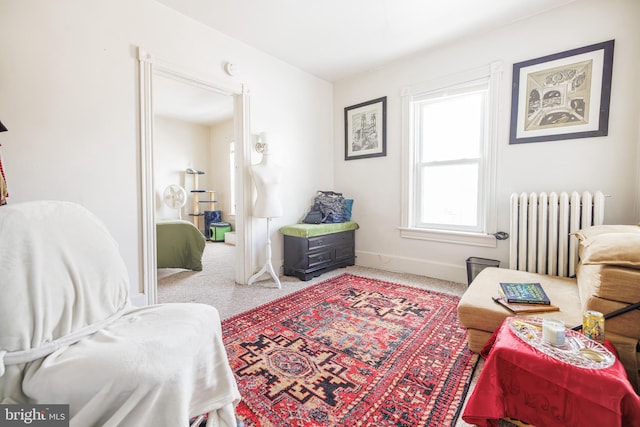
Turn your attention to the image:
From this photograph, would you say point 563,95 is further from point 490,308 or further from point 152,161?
point 152,161

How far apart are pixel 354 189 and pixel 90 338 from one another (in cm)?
329

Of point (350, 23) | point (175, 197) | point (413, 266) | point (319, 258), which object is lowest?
point (413, 266)

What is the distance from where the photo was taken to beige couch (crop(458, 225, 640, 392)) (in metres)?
1.22

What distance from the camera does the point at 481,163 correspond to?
2.89 metres

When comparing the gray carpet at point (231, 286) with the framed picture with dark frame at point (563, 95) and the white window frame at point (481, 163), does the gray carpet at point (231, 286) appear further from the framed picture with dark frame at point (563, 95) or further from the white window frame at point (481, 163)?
the framed picture with dark frame at point (563, 95)

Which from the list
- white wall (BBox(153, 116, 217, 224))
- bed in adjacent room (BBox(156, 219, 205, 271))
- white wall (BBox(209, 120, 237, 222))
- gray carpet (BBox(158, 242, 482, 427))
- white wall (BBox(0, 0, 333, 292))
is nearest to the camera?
white wall (BBox(0, 0, 333, 292))

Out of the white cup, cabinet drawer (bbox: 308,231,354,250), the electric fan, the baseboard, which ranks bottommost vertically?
the baseboard

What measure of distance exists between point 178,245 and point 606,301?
3.90 meters

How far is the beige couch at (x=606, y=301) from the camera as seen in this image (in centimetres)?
122

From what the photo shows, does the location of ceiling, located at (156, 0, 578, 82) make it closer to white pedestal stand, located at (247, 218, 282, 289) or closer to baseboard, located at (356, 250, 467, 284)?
white pedestal stand, located at (247, 218, 282, 289)

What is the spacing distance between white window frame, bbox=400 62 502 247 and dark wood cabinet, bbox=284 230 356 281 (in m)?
0.82

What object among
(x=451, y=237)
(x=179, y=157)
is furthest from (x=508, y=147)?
(x=179, y=157)

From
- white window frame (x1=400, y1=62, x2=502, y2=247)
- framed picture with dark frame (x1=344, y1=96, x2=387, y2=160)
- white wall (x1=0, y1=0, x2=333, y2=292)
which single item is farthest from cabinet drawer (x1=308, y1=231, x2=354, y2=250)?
white wall (x1=0, y1=0, x2=333, y2=292)

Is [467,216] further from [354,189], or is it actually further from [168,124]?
[168,124]
